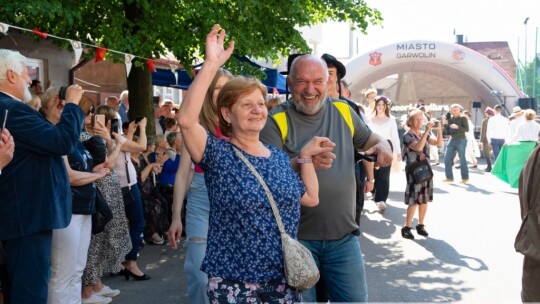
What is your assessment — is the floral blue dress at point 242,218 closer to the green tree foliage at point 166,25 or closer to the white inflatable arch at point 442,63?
the green tree foliage at point 166,25

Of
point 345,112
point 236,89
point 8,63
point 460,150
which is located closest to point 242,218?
point 236,89

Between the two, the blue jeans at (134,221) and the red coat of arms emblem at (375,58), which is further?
the red coat of arms emblem at (375,58)

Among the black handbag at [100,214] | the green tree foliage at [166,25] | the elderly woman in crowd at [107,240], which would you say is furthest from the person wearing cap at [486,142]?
the black handbag at [100,214]

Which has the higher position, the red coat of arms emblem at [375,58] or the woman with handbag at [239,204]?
the red coat of arms emblem at [375,58]

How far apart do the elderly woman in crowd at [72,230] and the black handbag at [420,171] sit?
17.7ft

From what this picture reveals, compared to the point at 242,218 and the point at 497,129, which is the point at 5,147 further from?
the point at 497,129

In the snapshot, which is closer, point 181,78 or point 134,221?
point 134,221

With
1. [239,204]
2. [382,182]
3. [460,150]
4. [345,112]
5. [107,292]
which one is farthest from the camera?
[460,150]

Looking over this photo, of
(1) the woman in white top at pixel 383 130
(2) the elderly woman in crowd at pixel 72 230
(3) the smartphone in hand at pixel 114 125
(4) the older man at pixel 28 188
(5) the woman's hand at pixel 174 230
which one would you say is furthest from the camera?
(1) the woman in white top at pixel 383 130

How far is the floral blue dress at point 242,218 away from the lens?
8.86 feet

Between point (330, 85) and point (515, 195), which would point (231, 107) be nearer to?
point (330, 85)

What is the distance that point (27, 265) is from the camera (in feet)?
12.7

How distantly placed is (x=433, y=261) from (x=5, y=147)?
5401 mm

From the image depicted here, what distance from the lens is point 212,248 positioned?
9.12 feet
